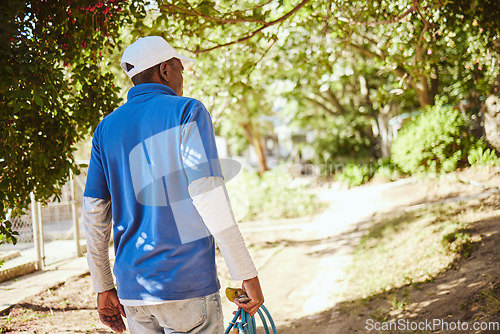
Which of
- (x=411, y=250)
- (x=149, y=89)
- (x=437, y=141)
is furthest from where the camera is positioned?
(x=437, y=141)

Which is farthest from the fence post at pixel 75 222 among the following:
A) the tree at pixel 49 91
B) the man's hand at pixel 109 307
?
the man's hand at pixel 109 307

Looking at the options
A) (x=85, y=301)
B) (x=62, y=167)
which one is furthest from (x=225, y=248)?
(x=85, y=301)

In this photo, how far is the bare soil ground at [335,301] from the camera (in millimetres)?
4215

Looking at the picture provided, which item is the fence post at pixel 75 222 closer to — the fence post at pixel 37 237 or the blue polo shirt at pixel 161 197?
the fence post at pixel 37 237

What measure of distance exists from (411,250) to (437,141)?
6.44 meters

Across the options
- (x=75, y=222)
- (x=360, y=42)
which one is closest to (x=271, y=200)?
(x=360, y=42)

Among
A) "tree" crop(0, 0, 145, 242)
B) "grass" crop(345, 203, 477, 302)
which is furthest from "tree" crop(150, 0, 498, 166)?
"grass" crop(345, 203, 477, 302)

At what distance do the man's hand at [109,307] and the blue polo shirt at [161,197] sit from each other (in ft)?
0.87

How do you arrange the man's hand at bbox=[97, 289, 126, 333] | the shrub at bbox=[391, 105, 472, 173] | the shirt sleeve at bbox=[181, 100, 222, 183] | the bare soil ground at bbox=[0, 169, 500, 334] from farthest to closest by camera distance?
the shrub at bbox=[391, 105, 472, 173]
the bare soil ground at bbox=[0, 169, 500, 334]
the man's hand at bbox=[97, 289, 126, 333]
the shirt sleeve at bbox=[181, 100, 222, 183]

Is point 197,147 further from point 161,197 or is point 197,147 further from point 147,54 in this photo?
point 147,54

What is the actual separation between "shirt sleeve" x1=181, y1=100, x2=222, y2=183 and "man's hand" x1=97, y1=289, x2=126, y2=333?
0.84 meters

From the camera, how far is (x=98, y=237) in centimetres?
234

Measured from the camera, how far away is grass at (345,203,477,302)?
570 cm

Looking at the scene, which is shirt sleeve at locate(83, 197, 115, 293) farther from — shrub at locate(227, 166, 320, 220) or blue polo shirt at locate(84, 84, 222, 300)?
shrub at locate(227, 166, 320, 220)
